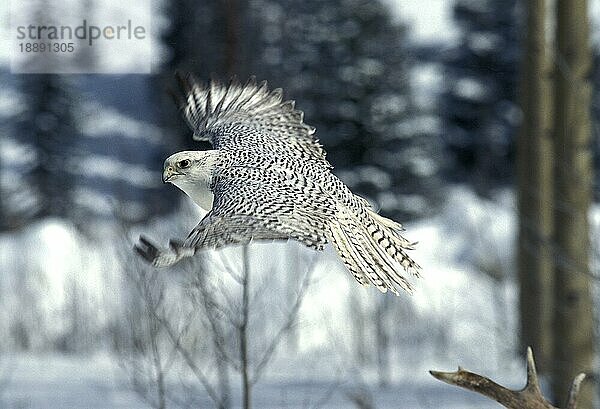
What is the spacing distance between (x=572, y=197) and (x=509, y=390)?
4768 millimetres

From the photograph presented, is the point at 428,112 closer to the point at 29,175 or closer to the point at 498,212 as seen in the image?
the point at 498,212

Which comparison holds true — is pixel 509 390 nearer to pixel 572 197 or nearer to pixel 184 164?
pixel 184 164

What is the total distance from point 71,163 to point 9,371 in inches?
542

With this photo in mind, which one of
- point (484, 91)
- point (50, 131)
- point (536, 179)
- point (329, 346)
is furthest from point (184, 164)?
point (50, 131)

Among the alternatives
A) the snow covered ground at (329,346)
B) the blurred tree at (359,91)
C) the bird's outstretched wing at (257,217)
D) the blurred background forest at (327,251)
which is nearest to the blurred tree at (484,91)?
the blurred background forest at (327,251)

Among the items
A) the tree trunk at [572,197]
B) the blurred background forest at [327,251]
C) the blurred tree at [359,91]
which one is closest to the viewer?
the tree trunk at [572,197]

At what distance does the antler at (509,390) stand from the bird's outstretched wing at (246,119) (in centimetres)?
63

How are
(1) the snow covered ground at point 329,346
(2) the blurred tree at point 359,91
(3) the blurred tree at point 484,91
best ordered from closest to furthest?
(1) the snow covered ground at point 329,346 < (2) the blurred tree at point 359,91 < (3) the blurred tree at point 484,91

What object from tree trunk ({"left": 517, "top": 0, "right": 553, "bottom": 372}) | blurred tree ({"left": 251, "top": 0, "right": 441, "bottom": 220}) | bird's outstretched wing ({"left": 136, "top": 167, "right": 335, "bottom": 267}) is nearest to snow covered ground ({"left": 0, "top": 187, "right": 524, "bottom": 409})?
tree trunk ({"left": 517, "top": 0, "right": 553, "bottom": 372})

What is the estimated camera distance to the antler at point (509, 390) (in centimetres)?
279

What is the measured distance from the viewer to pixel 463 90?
76.7 ft

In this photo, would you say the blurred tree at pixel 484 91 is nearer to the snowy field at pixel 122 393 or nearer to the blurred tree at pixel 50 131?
the blurred tree at pixel 50 131

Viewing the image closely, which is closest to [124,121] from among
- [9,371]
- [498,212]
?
[498,212]

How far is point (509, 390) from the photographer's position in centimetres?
304
